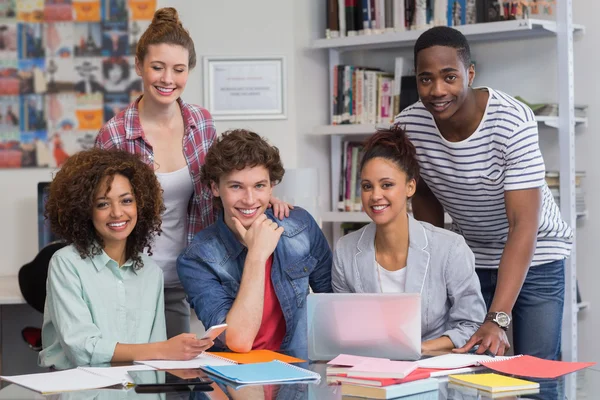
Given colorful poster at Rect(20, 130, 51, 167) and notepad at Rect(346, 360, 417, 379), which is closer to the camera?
notepad at Rect(346, 360, 417, 379)

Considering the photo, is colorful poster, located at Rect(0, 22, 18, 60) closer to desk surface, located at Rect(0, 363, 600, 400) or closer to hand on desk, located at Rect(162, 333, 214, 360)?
hand on desk, located at Rect(162, 333, 214, 360)

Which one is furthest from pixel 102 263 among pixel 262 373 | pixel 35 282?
pixel 35 282

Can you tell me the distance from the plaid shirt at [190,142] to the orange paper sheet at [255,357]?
23.1 inches

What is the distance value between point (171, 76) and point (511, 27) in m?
1.59

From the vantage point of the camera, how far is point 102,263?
2.03 m

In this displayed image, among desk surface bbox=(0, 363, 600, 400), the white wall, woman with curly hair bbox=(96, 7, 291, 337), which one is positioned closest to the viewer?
desk surface bbox=(0, 363, 600, 400)

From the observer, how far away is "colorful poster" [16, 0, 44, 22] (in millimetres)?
3760

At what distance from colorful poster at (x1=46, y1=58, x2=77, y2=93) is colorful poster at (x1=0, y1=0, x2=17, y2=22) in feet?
0.93

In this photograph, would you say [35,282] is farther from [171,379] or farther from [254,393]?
[254,393]

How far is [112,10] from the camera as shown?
3.79 m

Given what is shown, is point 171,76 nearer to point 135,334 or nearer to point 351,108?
point 135,334

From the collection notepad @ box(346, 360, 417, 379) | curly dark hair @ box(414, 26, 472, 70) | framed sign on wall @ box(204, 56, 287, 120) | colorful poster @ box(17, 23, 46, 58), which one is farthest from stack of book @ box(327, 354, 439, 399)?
colorful poster @ box(17, 23, 46, 58)

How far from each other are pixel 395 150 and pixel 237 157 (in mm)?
407

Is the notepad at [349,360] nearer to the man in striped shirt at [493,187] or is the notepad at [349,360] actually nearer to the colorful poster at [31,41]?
the man in striped shirt at [493,187]
